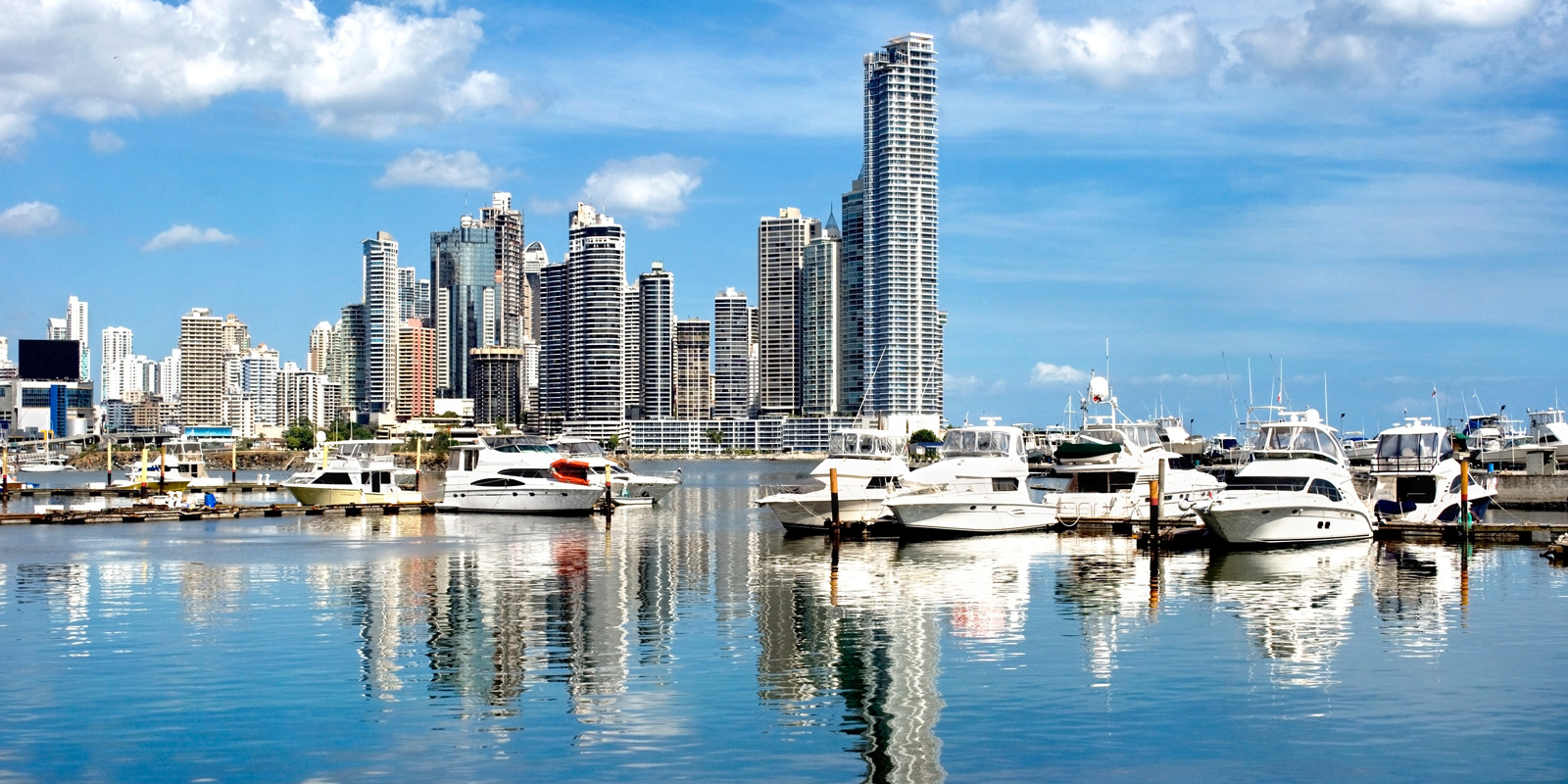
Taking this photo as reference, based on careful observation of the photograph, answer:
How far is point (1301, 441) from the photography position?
59406 mm

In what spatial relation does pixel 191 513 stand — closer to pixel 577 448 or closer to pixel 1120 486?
pixel 577 448

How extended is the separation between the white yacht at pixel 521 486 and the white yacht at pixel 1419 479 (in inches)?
1613

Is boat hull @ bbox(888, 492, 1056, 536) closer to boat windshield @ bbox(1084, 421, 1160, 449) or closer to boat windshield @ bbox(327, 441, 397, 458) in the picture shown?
boat windshield @ bbox(1084, 421, 1160, 449)

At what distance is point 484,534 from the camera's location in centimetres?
6962

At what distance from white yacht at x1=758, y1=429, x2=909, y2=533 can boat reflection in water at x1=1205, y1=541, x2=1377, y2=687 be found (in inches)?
681

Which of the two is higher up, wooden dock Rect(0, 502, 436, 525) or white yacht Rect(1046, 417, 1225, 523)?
white yacht Rect(1046, 417, 1225, 523)

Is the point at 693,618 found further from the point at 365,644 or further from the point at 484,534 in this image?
the point at 484,534

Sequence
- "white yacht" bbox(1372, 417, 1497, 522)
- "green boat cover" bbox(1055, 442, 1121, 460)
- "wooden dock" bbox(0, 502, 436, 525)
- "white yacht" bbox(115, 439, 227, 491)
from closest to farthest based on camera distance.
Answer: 1. "white yacht" bbox(1372, 417, 1497, 522)
2. "green boat cover" bbox(1055, 442, 1121, 460)
3. "wooden dock" bbox(0, 502, 436, 525)
4. "white yacht" bbox(115, 439, 227, 491)

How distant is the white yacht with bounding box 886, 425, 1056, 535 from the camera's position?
6244cm

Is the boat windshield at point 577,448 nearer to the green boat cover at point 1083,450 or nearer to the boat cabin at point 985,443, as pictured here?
the green boat cover at point 1083,450

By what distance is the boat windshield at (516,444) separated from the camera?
3750 inches

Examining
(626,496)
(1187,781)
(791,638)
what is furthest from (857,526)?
(1187,781)

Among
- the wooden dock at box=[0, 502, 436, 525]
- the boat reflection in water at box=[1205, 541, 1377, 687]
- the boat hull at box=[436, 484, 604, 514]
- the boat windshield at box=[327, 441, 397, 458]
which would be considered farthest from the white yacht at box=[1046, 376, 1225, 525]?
the boat windshield at box=[327, 441, 397, 458]

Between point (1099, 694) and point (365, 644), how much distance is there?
54.8 ft
